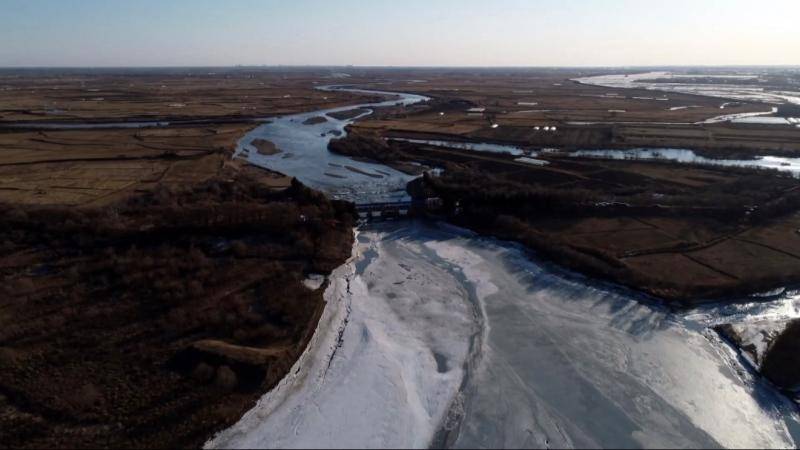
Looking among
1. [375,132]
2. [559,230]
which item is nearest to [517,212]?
[559,230]

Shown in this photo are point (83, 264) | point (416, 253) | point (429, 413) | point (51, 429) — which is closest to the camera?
point (51, 429)

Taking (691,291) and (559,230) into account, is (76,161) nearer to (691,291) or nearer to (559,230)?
(559,230)

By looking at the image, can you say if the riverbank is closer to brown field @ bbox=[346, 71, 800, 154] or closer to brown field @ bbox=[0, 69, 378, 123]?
brown field @ bbox=[346, 71, 800, 154]

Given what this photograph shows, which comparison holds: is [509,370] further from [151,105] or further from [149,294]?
[151,105]

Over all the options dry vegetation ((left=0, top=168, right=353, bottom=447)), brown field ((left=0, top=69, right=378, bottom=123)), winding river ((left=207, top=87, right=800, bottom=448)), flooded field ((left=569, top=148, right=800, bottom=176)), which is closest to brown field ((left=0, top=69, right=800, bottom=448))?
dry vegetation ((left=0, top=168, right=353, bottom=447))

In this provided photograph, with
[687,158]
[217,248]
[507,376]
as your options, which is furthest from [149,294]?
[687,158]

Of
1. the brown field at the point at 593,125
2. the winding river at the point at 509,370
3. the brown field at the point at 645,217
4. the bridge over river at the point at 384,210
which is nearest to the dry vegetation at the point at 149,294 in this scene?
the winding river at the point at 509,370

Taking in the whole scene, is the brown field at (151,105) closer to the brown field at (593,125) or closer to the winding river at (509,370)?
the brown field at (593,125)

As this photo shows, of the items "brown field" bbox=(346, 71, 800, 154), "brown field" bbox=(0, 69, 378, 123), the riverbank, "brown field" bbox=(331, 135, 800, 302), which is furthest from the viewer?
"brown field" bbox=(0, 69, 378, 123)
